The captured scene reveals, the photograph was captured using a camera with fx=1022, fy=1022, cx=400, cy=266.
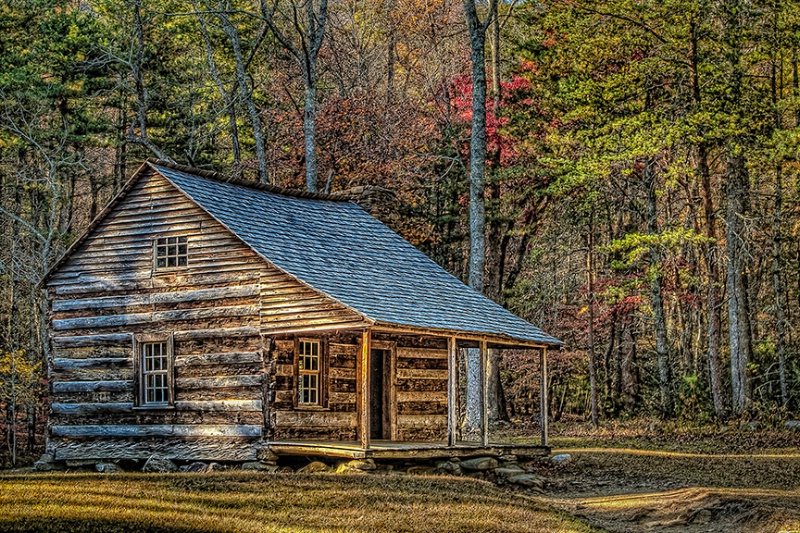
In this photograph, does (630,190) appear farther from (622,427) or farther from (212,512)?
(212,512)

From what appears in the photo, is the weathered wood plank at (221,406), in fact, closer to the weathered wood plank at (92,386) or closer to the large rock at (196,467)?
the large rock at (196,467)

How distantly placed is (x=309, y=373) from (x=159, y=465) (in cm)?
376

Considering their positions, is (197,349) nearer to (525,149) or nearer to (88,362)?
(88,362)

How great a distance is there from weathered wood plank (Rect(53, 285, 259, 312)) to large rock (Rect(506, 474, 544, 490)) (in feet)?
22.3

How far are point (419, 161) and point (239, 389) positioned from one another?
21.1m

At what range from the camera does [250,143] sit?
4572cm

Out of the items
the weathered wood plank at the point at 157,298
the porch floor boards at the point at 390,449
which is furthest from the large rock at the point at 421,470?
the weathered wood plank at the point at 157,298

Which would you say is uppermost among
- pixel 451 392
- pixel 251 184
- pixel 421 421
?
pixel 251 184

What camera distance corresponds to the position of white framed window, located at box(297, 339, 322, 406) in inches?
886

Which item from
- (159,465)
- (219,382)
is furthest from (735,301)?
(159,465)

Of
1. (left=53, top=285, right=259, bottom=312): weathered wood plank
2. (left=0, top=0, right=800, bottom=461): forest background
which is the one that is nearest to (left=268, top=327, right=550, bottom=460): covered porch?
(left=53, top=285, right=259, bottom=312): weathered wood plank

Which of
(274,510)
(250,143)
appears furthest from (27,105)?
(274,510)

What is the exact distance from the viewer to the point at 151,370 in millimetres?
23047

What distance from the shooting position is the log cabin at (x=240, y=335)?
21.3 m
